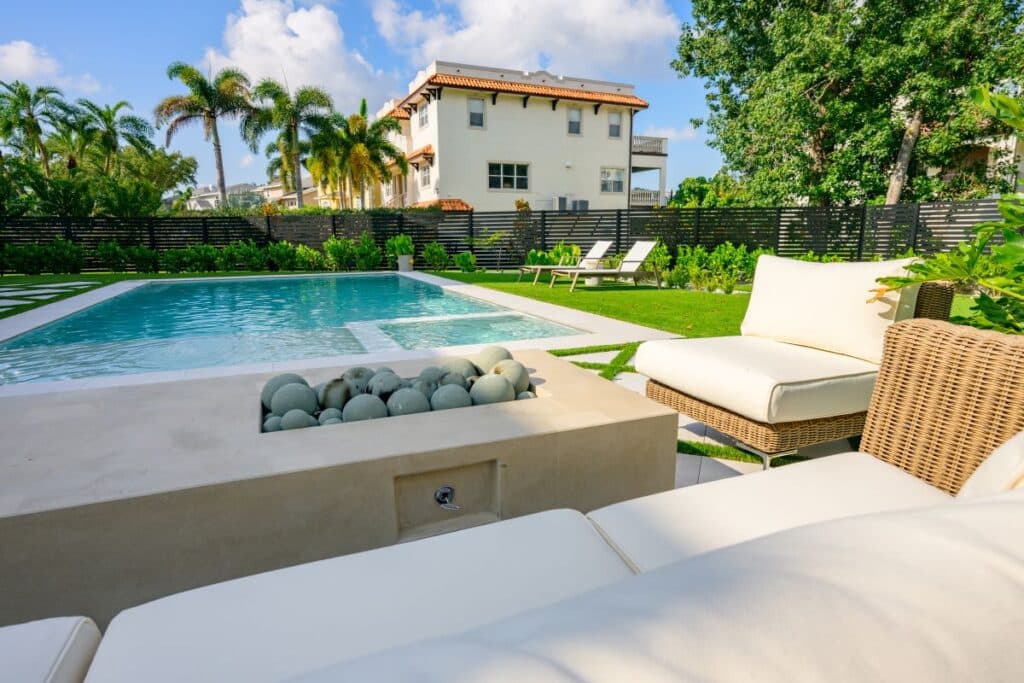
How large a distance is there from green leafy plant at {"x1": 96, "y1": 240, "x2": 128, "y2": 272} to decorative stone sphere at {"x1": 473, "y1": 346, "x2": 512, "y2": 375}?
51.8ft

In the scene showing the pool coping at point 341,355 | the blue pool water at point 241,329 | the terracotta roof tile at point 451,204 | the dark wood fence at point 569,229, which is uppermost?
the terracotta roof tile at point 451,204

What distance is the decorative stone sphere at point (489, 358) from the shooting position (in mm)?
2781

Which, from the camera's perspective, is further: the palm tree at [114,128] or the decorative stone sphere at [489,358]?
the palm tree at [114,128]

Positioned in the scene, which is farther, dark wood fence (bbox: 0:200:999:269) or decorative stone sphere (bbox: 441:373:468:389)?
dark wood fence (bbox: 0:200:999:269)

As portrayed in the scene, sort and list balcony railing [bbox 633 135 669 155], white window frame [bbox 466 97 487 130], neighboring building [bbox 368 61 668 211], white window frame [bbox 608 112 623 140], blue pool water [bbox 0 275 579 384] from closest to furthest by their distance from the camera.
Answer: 1. blue pool water [bbox 0 275 579 384]
2. neighboring building [bbox 368 61 668 211]
3. white window frame [bbox 466 97 487 130]
4. white window frame [bbox 608 112 623 140]
5. balcony railing [bbox 633 135 669 155]

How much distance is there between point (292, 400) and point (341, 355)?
126 inches

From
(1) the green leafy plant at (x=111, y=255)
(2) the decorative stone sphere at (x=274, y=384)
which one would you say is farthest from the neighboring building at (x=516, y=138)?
(2) the decorative stone sphere at (x=274, y=384)

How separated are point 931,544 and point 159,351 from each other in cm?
684

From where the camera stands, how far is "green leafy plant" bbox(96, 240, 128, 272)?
579 inches

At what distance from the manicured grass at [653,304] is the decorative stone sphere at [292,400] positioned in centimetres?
453

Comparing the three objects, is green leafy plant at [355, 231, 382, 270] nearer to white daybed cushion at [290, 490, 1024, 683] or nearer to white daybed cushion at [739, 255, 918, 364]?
white daybed cushion at [739, 255, 918, 364]

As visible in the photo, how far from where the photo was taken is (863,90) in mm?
13922

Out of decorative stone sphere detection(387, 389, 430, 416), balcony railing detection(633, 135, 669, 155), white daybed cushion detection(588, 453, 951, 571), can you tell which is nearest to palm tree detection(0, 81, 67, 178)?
balcony railing detection(633, 135, 669, 155)

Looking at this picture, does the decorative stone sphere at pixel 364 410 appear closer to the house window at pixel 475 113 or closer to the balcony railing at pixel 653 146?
the house window at pixel 475 113
